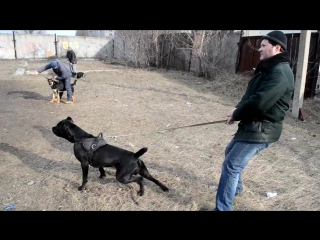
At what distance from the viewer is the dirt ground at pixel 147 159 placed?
3.71m

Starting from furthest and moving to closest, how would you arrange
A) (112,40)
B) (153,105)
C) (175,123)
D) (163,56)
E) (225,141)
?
1. (112,40)
2. (163,56)
3. (153,105)
4. (175,123)
5. (225,141)

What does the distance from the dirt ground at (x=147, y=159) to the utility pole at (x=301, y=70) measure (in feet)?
1.52

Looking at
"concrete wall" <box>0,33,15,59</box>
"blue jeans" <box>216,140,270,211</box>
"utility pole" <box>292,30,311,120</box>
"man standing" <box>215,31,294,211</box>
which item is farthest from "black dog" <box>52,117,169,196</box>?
"concrete wall" <box>0,33,15,59</box>

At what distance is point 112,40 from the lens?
1182 inches

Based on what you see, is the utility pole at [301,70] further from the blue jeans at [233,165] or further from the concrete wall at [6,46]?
the concrete wall at [6,46]

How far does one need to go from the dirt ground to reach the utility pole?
1.52 ft

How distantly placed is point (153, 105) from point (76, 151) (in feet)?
17.9

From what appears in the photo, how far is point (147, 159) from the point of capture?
197 inches

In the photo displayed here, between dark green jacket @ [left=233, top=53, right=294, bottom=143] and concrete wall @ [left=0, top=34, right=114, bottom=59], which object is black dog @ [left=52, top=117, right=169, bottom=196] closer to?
dark green jacket @ [left=233, top=53, right=294, bottom=143]

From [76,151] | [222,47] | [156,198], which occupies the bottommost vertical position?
[156,198]

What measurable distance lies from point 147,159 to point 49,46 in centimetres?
2641
